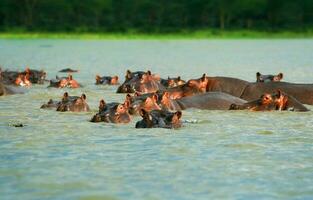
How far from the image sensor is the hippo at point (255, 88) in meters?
13.9

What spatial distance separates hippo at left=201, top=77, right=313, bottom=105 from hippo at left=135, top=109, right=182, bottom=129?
3964mm

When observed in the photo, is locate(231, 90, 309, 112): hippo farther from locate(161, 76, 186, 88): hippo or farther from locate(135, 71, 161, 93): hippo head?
locate(161, 76, 186, 88): hippo

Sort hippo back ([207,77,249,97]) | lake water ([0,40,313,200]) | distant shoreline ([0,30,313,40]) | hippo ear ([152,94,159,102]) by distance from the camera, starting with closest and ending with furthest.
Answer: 1. lake water ([0,40,313,200])
2. hippo ear ([152,94,159,102])
3. hippo back ([207,77,249,97])
4. distant shoreline ([0,30,313,40])

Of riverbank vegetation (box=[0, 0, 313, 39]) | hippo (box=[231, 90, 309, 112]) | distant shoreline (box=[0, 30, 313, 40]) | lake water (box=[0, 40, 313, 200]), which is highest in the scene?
riverbank vegetation (box=[0, 0, 313, 39])

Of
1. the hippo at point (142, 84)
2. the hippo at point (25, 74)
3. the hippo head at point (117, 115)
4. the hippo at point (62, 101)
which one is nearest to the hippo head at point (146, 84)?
the hippo at point (142, 84)

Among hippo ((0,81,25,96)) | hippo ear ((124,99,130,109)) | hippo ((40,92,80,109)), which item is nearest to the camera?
hippo ear ((124,99,130,109))

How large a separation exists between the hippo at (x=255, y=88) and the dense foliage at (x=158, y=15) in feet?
192

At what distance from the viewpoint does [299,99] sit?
1380cm

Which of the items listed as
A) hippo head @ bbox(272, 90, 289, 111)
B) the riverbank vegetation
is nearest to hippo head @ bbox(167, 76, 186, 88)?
hippo head @ bbox(272, 90, 289, 111)

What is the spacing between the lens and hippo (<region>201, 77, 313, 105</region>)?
13906 mm

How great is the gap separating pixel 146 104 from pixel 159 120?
1390 millimetres

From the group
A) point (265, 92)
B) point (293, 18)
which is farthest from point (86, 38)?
point (265, 92)

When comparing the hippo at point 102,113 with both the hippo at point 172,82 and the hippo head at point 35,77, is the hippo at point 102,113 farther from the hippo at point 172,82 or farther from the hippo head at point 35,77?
the hippo head at point 35,77

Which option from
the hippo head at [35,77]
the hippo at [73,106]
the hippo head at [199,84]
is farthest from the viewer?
the hippo head at [35,77]
